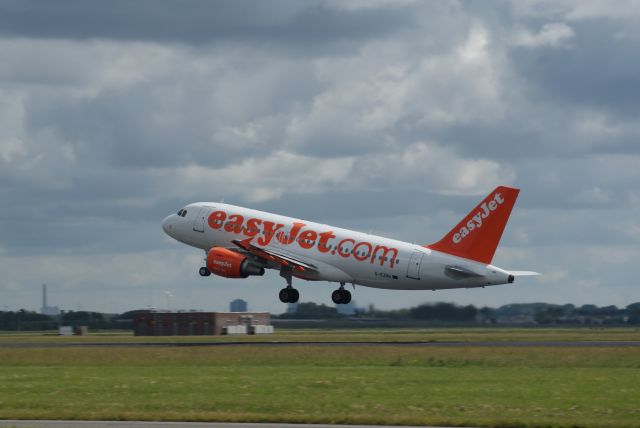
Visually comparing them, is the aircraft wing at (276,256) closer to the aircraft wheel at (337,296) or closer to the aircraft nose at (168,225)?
the aircraft wheel at (337,296)

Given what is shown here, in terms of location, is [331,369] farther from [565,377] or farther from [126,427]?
[126,427]

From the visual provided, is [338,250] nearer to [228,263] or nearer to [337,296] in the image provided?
[337,296]

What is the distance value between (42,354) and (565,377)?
34711mm

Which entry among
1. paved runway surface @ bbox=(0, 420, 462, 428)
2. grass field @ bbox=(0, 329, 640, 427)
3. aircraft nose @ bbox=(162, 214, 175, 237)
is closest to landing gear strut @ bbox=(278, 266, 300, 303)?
aircraft nose @ bbox=(162, 214, 175, 237)

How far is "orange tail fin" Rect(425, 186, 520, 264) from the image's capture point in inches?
3260

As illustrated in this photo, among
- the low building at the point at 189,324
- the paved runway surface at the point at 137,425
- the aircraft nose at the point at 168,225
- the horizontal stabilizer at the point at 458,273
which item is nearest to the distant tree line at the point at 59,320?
the low building at the point at 189,324

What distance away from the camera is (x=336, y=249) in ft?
286

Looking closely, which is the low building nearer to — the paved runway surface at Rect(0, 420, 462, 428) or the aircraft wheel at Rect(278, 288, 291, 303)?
the aircraft wheel at Rect(278, 288, 291, 303)

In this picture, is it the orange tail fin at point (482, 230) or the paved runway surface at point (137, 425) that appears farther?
the orange tail fin at point (482, 230)

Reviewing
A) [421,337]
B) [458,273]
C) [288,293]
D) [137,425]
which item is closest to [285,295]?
[288,293]

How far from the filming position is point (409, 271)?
83750 millimetres

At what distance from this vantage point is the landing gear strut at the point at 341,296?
91.7 meters

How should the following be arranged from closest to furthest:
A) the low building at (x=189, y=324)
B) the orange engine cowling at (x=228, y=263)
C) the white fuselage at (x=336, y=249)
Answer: the white fuselage at (x=336, y=249) → the orange engine cowling at (x=228, y=263) → the low building at (x=189, y=324)

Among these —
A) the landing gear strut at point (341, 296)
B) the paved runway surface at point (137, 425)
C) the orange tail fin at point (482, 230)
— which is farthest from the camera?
the landing gear strut at point (341, 296)
